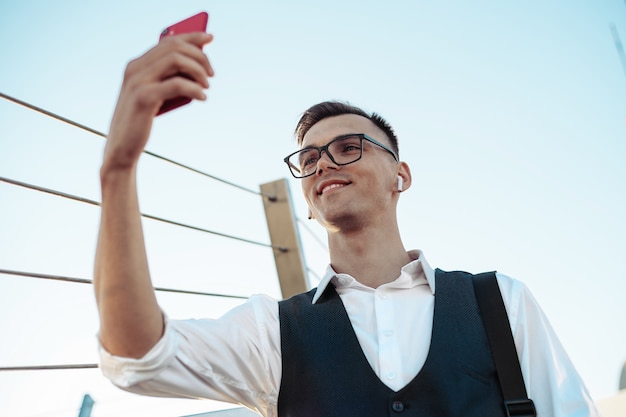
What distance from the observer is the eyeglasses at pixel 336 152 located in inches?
61.4

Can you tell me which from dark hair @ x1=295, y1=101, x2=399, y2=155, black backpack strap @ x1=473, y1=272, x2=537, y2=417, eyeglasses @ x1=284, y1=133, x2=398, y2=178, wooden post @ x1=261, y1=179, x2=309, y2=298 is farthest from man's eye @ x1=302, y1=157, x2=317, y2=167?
wooden post @ x1=261, y1=179, x2=309, y2=298

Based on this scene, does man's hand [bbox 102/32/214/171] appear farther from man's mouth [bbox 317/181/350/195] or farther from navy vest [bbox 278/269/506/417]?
man's mouth [bbox 317/181/350/195]

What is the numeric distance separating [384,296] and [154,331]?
2.02 ft

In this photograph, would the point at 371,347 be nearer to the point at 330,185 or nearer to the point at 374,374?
the point at 374,374

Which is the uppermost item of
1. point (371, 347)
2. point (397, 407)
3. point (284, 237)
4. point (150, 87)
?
point (284, 237)

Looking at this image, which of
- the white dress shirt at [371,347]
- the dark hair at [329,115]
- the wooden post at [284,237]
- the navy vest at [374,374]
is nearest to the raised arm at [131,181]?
the white dress shirt at [371,347]

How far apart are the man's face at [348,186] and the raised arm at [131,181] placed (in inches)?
27.4

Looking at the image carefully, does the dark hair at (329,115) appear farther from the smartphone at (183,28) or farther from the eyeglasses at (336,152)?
the smartphone at (183,28)

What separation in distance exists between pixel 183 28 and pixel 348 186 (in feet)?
2.29

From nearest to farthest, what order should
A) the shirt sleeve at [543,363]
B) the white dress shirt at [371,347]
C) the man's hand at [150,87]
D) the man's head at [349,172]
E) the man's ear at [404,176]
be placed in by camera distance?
the man's hand at [150,87] < the white dress shirt at [371,347] < the shirt sleeve at [543,363] < the man's head at [349,172] < the man's ear at [404,176]

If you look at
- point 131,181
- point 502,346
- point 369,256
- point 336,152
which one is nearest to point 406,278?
point 369,256

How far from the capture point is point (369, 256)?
1511 millimetres

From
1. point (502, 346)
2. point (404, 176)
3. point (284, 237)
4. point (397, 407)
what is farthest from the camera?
point (284, 237)

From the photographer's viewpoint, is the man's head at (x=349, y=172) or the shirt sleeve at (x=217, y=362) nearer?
the shirt sleeve at (x=217, y=362)
